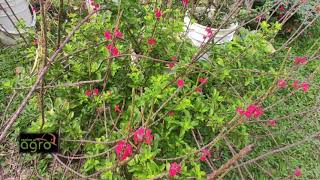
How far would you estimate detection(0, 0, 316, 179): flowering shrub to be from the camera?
5.90ft

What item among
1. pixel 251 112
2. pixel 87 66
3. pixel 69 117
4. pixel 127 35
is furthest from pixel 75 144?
pixel 251 112

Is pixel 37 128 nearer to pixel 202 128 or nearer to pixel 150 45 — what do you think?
pixel 150 45

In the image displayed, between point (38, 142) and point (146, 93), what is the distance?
67 centimetres

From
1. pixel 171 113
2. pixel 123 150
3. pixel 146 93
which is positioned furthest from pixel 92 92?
pixel 123 150

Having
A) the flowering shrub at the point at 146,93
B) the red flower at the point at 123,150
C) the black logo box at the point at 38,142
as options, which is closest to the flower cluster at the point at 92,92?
the flowering shrub at the point at 146,93

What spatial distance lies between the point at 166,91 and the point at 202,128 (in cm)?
47

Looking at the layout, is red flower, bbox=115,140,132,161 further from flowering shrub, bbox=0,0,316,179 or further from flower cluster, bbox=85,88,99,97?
flower cluster, bbox=85,88,99,97

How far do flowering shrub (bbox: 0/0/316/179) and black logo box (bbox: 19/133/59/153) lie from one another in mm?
44

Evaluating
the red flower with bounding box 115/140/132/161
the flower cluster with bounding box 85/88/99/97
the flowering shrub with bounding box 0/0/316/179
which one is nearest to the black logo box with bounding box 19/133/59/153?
the flowering shrub with bounding box 0/0/316/179

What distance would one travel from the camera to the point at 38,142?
1788mm

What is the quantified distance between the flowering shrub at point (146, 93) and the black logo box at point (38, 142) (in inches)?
1.7

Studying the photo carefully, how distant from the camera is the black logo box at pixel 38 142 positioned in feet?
5.76

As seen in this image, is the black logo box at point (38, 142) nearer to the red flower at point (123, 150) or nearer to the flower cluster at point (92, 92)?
the flower cluster at point (92, 92)

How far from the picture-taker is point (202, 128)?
2.16 metres
